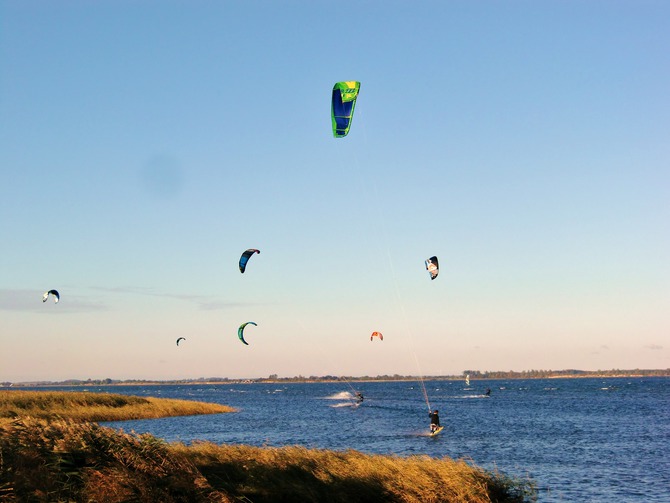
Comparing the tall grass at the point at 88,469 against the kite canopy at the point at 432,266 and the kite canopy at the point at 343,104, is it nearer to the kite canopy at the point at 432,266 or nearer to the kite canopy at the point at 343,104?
the kite canopy at the point at 343,104

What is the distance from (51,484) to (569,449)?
3159 cm

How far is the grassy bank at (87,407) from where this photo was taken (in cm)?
5012

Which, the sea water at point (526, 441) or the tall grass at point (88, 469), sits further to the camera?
the sea water at point (526, 441)

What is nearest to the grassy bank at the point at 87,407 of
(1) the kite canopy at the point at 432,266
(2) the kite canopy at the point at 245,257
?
(2) the kite canopy at the point at 245,257

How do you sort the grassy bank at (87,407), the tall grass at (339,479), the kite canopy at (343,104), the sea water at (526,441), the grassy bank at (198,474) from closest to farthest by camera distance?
the grassy bank at (198,474) → the tall grass at (339,479) → the kite canopy at (343,104) → the sea water at (526,441) → the grassy bank at (87,407)

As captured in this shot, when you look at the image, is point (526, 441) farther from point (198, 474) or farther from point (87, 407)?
point (87, 407)

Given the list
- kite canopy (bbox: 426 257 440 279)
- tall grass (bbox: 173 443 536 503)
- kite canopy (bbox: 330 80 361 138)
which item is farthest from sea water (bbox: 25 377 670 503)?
kite canopy (bbox: 330 80 361 138)

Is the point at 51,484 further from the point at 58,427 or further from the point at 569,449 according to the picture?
the point at 569,449

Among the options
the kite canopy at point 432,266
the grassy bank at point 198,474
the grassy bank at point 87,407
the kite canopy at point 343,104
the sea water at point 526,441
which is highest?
the kite canopy at point 343,104

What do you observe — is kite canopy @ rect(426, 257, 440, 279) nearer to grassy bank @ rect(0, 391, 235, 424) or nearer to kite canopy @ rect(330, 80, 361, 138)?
kite canopy @ rect(330, 80, 361, 138)

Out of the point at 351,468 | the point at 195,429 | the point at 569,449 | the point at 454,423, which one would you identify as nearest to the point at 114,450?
the point at 351,468

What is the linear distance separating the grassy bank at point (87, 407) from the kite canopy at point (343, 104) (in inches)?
1301

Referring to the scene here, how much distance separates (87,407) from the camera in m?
55.7

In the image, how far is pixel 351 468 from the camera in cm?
1902
